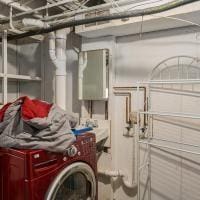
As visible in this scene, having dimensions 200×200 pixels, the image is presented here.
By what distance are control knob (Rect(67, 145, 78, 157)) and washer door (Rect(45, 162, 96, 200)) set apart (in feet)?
0.30

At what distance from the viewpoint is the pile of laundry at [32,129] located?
1.57 meters

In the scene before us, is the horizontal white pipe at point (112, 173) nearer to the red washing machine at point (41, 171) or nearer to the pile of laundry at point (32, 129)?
the red washing machine at point (41, 171)

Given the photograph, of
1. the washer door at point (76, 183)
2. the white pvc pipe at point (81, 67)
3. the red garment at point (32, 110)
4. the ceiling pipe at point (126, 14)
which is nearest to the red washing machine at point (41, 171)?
the washer door at point (76, 183)

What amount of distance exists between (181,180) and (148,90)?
0.99m

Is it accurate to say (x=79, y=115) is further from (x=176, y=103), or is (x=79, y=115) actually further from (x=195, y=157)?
(x=195, y=157)

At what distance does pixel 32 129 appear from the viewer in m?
1.63

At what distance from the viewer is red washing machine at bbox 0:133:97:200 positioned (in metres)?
1.48

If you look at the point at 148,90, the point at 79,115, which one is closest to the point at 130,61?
the point at 148,90

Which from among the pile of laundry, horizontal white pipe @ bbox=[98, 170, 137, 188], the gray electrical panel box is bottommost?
horizontal white pipe @ bbox=[98, 170, 137, 188]

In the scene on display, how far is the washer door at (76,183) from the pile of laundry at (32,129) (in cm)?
23

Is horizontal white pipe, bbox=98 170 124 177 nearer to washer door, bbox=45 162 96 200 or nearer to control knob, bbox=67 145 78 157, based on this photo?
washer door, bbox=45 162 96 200

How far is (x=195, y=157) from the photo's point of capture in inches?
87.6

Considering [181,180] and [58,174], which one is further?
[181,180]

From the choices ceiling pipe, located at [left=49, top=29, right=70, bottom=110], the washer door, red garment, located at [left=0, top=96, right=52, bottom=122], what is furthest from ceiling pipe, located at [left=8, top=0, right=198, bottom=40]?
the washer door
